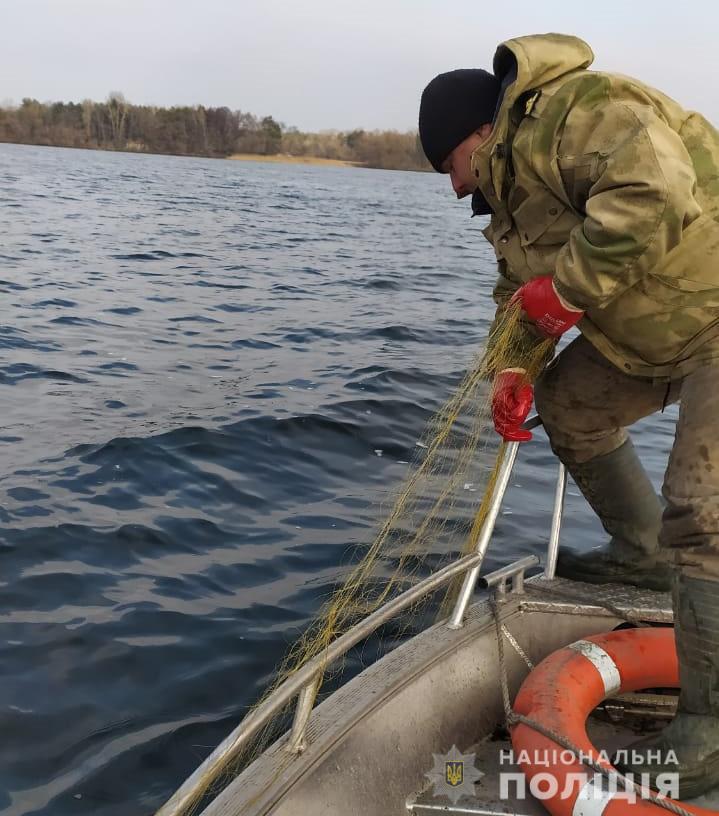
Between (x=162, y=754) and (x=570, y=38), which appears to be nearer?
(x=570, y=38)

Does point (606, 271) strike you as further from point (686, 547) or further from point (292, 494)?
point (292, 494)

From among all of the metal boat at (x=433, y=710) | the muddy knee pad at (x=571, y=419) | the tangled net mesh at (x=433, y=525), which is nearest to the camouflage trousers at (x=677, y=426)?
the muddy knee pad at (x=571, y=419)

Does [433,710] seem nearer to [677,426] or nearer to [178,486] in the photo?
[677,426]

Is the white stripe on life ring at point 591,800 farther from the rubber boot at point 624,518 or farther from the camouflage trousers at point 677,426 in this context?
the rubber boot at point 624,518

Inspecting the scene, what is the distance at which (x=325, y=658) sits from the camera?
2324 mm

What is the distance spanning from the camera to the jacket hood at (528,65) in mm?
2746

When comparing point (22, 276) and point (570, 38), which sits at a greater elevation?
point (570, 38)

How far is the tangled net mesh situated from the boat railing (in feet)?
0.09

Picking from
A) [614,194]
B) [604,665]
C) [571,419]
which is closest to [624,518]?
[571,419]

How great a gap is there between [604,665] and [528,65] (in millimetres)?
2021

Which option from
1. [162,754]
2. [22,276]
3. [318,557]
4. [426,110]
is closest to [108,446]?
[318,557]

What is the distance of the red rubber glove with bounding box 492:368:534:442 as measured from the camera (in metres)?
3.28

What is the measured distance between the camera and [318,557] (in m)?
5.27

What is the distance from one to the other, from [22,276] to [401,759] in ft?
42.3
